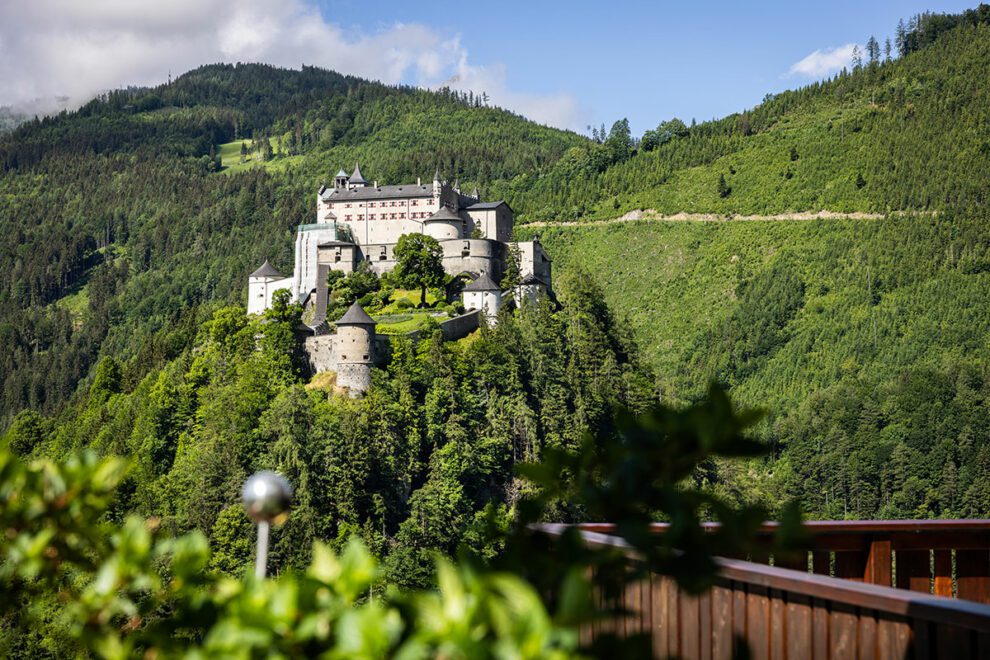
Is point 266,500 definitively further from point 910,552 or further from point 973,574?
point 973,574

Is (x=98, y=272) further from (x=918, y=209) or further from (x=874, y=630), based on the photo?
(x=874, y=630)

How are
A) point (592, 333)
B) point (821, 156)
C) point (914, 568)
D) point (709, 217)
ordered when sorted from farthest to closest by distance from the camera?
1. point (821, 156)
2. point (709, 217)
3. point (592, 333)
4. point (914, 568)

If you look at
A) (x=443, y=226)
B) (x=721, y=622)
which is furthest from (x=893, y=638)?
(x=443, y=226)

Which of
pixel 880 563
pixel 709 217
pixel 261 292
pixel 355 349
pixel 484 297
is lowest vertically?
pixel 880 563

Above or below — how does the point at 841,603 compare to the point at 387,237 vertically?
below

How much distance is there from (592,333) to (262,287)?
21.4 meters

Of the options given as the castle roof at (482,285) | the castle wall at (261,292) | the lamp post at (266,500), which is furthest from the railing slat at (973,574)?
the castle wall at (261,292)

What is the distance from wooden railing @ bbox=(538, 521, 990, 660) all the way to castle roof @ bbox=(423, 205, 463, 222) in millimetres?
61612

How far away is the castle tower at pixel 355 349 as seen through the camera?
56.9 metres

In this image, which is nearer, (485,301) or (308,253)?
(485,301)

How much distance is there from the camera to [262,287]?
72938 mm

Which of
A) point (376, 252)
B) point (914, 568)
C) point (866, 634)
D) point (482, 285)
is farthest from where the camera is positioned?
point (376, 252)

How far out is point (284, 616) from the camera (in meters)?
3.60

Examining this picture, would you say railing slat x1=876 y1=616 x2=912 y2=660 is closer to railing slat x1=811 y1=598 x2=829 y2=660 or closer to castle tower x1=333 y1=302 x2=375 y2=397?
railing slat x1=811 y1=598 x2=829 y2=660
